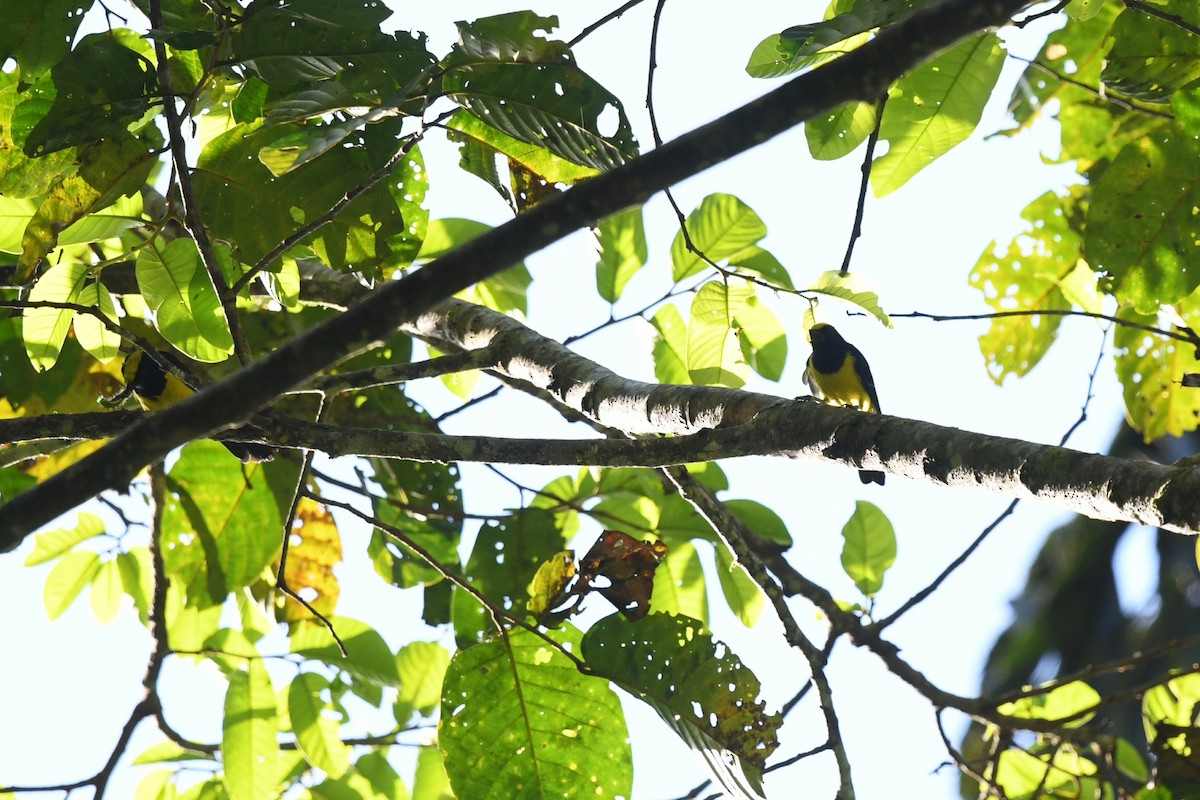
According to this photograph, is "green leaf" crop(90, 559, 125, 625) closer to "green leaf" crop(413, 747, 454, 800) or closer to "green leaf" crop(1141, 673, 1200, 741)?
"green leaf" crop(413, 747, 454, 800)

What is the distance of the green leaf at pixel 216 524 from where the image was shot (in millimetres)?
3260

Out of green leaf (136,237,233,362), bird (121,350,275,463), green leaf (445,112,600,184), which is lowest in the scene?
green leaf (136,237,233,362)

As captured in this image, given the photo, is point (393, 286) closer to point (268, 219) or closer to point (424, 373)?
point (424, 373)

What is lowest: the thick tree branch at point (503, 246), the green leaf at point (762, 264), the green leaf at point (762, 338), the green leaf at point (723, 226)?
the thick tree branch at point (503, 246)

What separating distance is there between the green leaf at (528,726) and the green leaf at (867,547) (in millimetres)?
998

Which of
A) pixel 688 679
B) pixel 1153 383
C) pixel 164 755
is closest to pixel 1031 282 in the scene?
pixel 1153 383

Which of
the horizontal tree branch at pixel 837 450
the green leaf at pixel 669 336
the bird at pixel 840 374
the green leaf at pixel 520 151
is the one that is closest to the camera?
the horizontal tree branch at pixel 837 450

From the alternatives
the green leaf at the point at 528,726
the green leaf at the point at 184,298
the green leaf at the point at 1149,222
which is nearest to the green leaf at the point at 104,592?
the green leaf at the point at 184,298

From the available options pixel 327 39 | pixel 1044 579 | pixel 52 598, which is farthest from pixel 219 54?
pixel 1044 579

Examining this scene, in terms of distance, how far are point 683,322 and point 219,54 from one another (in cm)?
160

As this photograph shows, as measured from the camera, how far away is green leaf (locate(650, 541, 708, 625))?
3.22m

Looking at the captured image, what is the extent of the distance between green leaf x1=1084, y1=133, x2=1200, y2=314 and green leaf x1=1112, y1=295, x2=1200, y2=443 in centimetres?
93

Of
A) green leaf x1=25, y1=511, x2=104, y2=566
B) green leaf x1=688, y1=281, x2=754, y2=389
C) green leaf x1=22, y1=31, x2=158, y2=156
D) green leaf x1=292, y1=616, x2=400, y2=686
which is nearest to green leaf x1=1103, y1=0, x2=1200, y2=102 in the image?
green leaf x1=688, y1=281, x2=754, y2=389

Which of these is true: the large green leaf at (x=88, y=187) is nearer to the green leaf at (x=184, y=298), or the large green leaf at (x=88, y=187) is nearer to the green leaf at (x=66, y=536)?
the green leaf at (x=184, y=298)
